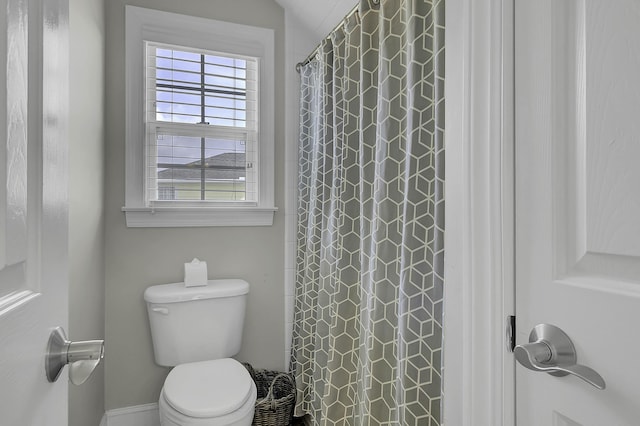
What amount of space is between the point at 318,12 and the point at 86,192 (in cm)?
142

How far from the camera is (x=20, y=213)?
43 centimetres

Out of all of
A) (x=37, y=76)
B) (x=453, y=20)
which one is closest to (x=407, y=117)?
(x=453, y=20)

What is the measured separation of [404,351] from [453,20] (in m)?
0.92

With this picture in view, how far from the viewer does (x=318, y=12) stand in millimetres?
1938

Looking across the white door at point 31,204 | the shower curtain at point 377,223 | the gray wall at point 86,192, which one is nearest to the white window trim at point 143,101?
the gray wall at point 86,192

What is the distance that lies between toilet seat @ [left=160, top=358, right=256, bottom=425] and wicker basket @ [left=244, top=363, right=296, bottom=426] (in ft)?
1.00

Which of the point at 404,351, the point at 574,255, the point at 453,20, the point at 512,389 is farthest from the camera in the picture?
the point at 404,351

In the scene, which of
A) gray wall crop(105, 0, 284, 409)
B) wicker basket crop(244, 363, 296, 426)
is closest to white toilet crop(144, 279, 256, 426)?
gray wall crop(105, 0, 284, 409)

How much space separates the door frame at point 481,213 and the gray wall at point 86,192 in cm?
123

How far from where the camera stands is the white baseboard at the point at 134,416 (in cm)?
185

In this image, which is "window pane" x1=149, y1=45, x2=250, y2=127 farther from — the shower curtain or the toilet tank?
the toilet tank

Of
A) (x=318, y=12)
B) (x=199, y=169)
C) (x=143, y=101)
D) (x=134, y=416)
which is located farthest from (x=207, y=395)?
(x=318, y=12)

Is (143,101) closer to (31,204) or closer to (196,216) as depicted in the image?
(196,216)

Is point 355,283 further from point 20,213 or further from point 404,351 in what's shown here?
point 20,213
